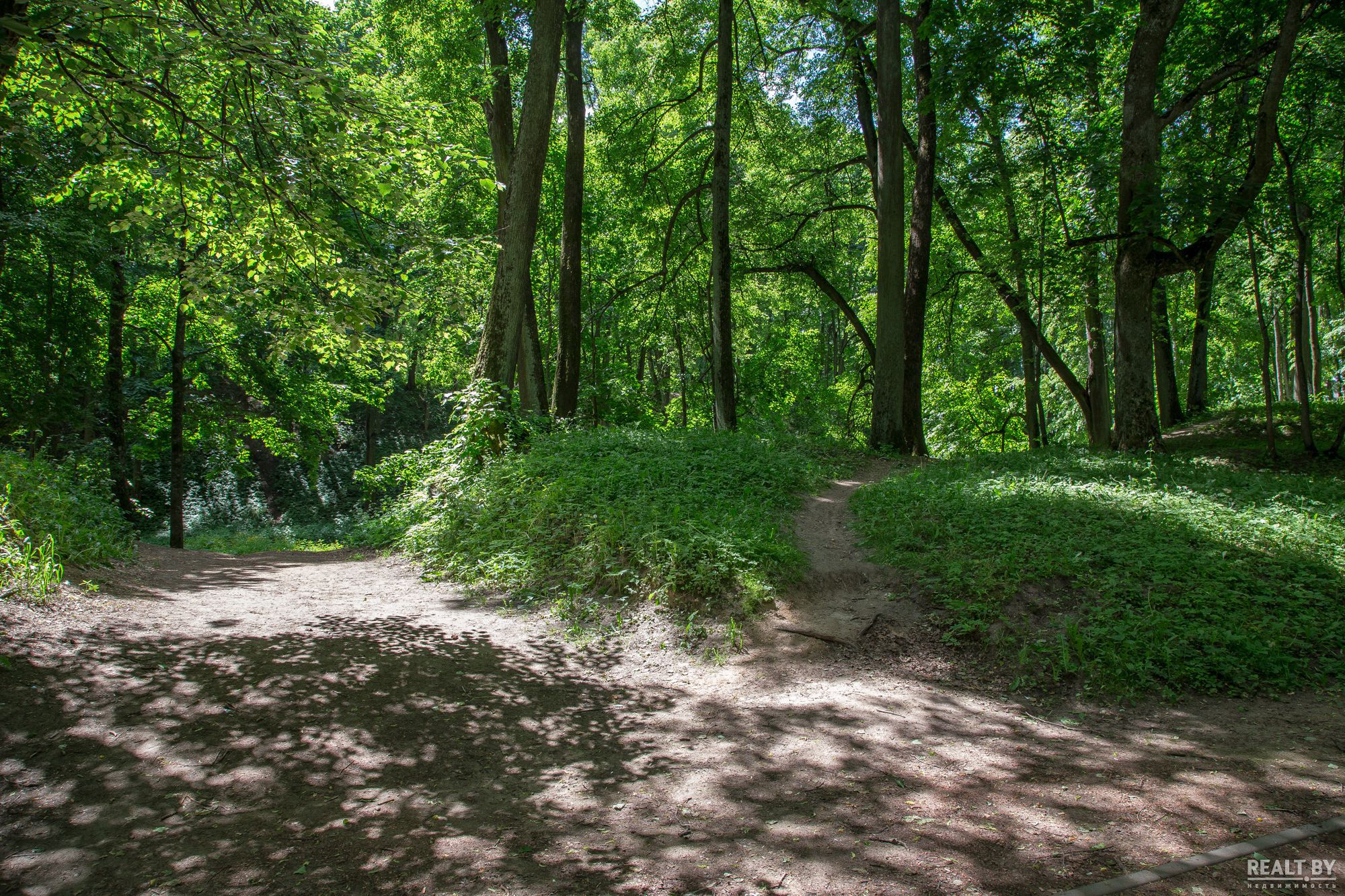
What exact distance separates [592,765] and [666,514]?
3670 mm

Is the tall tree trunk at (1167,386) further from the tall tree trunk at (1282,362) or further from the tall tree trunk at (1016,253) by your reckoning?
the tall tree trunk at (1282,362)

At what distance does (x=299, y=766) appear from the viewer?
143 inches

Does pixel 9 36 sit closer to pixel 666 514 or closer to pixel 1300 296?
pixel 666 514

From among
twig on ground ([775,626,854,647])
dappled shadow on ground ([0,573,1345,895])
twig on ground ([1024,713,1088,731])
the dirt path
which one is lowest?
twig on ground ([1024,713,1088,731])

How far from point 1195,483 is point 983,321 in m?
11.9

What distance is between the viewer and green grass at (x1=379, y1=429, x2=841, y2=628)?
21.4ft

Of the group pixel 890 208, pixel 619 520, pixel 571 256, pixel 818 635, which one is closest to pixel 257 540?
pixel 571 256

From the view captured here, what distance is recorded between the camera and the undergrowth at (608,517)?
6500 mm

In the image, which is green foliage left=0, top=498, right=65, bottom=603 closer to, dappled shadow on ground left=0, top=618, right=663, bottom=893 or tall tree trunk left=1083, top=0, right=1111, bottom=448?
dappled shadow on ground left=0, top=618, right=663, bottom=893

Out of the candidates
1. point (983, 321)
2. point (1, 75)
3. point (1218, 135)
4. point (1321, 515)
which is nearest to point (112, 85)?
point (1, 75)

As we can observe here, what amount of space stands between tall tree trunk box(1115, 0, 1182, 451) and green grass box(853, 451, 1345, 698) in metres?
2.10

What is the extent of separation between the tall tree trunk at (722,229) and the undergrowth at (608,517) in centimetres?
158

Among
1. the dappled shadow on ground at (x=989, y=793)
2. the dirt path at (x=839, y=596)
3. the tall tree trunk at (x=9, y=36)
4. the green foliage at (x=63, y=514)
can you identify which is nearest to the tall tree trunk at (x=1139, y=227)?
the dirt path at (x=839, y=596)

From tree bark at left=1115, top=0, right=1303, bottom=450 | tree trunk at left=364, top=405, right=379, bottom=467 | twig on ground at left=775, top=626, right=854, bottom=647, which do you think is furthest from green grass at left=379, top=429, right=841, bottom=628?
tree trunk at left=364, top=405, right=379, bottom=467
